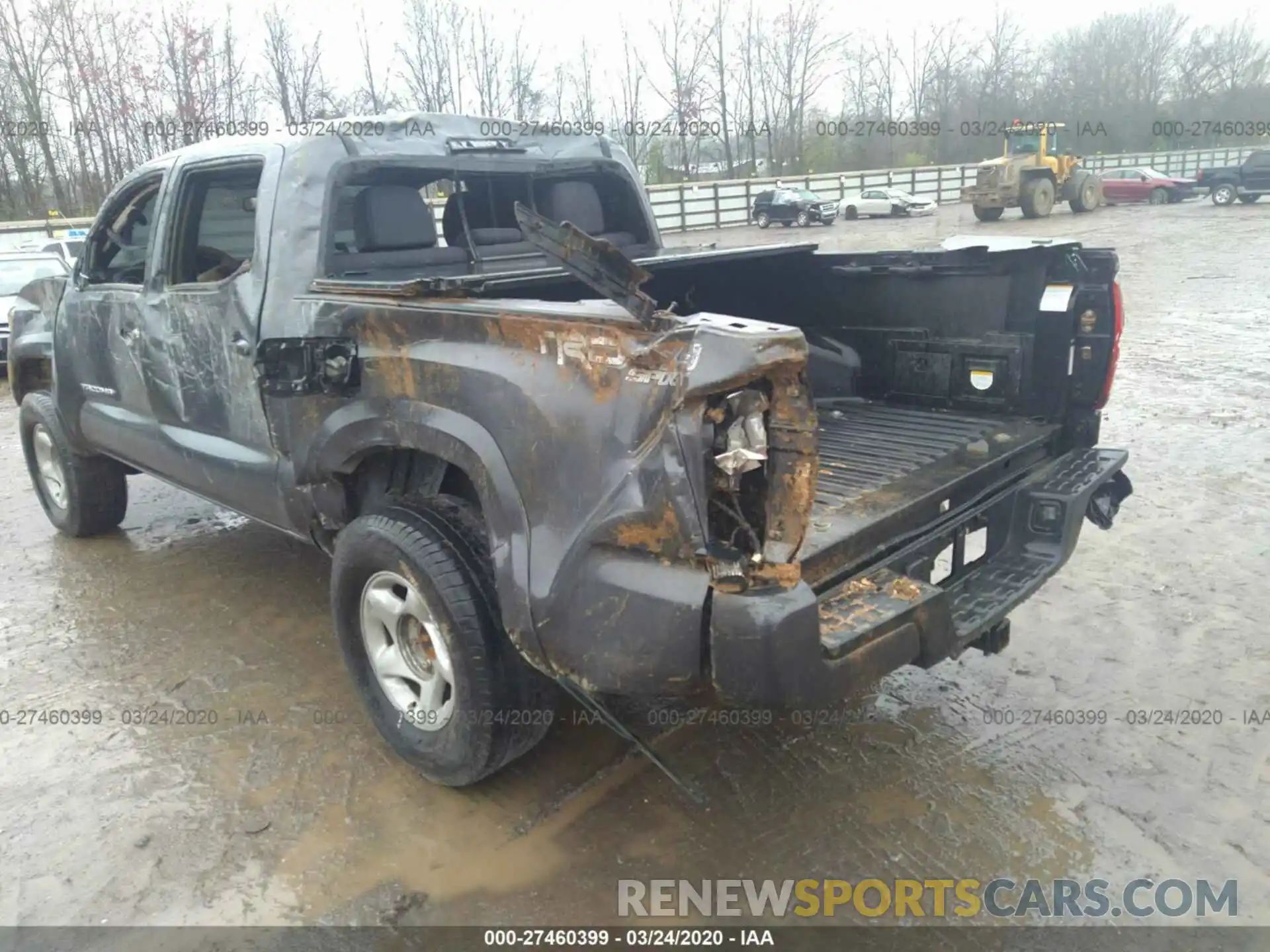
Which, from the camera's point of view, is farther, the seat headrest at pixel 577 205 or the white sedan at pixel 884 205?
the white sedan at pixel 884 205

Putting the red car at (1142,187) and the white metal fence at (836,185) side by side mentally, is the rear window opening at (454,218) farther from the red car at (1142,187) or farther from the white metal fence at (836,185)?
the red car at (1142,187)

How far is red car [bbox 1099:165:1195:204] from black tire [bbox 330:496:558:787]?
33.4 metres

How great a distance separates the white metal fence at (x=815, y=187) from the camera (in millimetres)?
29078

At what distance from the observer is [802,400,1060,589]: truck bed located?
9.00ft

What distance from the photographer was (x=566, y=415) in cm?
244

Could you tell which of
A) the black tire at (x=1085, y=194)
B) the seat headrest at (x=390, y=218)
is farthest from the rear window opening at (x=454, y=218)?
the black tire at (x=1085, y=194)

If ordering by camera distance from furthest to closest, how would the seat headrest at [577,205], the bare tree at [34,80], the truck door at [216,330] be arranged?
the bare tree at [34,80]
the seat headrest at [577,205]
the truck door at [216,330]

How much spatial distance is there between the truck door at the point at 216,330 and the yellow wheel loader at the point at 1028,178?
84.9 ft

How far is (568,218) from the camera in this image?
441cm

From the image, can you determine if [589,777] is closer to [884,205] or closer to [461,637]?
[461,637]

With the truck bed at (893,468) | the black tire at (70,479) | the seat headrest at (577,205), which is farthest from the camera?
the black tire at (70,479)

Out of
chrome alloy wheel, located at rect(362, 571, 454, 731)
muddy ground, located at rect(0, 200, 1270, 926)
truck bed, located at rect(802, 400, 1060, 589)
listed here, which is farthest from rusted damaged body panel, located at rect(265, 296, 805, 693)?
muddy ground, located at rect(0, 200, 1270, 926)

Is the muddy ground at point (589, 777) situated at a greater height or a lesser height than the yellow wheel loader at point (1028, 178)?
lesser

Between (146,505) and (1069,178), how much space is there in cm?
2795
